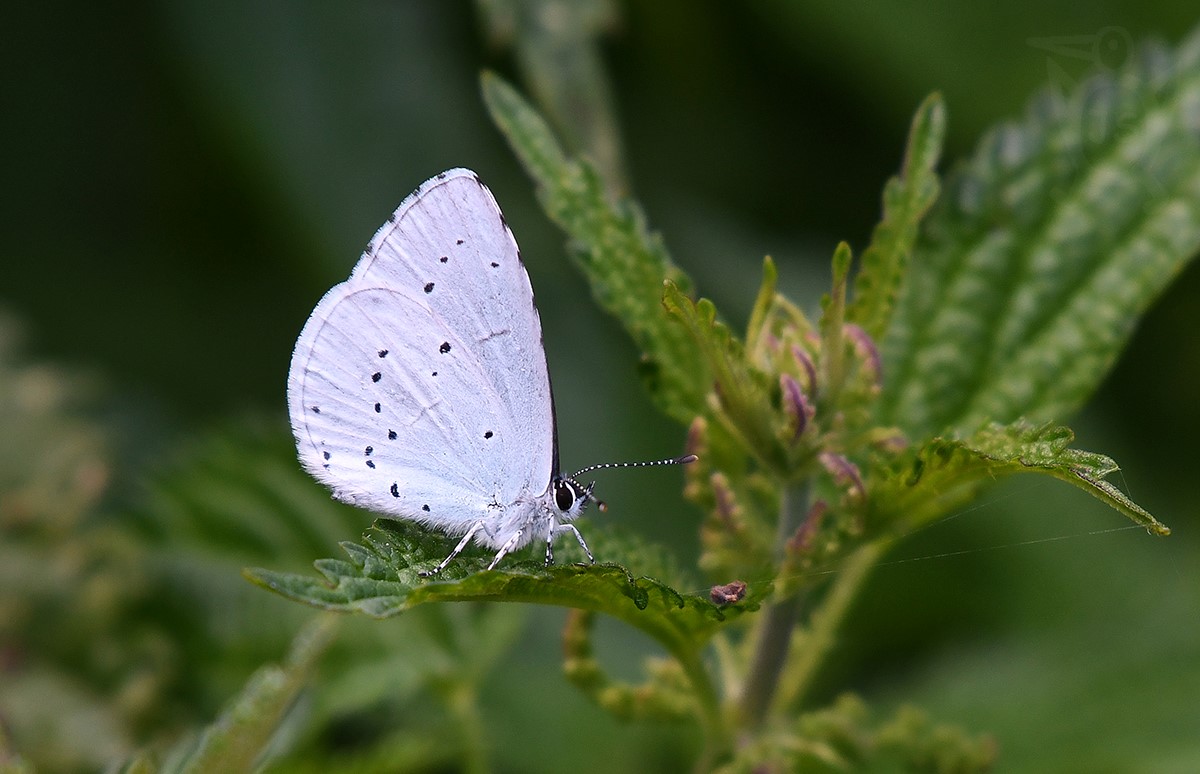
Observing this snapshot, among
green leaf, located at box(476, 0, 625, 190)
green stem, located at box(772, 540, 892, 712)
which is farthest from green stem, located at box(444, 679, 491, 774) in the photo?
green leaf, located at box(476, 0, 625, 190)

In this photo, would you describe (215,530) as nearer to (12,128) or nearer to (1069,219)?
(12,128)

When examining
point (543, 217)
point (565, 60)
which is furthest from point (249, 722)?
point (543, 217)

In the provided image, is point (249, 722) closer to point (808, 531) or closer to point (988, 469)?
point (808, 531)

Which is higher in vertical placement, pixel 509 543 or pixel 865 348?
pixel 865 348

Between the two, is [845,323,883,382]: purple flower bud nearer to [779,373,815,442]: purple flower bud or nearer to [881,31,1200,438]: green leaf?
[779,373,815,442]: purple flower bud

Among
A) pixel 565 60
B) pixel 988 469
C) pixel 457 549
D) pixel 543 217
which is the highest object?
pixel 543 217

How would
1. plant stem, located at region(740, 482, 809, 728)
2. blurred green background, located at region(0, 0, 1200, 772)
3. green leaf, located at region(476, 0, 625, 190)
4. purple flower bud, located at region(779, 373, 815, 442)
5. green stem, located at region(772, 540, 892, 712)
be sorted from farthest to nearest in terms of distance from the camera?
1. blurred green background, located at region(0, 0, 1200, 772)
2. green leaf, located at region(476, 0, 625, 190)
3. green stem, located at region(772, 540, 892, 712)
4. plant stem, located at region(740, 482, 809, 728)
5. purple flower bud, located at region(779, 373, 815, 442)

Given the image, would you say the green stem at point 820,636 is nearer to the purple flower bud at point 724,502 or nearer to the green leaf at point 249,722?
the purple flower bud at point 724,502

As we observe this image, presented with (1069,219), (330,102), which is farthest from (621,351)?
(1069,219)
